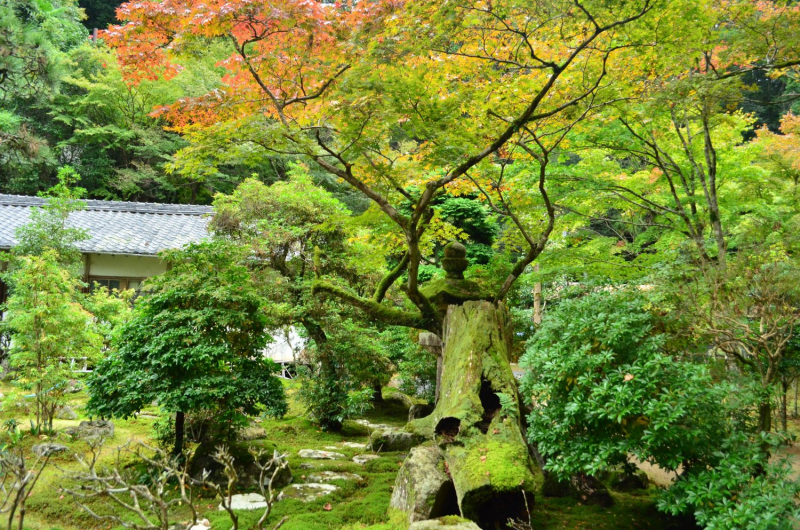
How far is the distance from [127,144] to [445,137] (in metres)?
15.8

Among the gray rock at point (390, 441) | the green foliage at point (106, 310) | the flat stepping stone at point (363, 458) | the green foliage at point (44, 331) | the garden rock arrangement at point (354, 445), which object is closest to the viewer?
the flat stepping stone at point (363, 458)

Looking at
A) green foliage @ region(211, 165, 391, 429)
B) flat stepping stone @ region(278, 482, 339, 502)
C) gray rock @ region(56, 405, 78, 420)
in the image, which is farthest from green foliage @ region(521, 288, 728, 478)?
gray rock @ region(56, 405, 78, 420)

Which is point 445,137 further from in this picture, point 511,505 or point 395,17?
point 511,505

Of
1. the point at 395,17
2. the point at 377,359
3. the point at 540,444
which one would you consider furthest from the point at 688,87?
the point at 377,359

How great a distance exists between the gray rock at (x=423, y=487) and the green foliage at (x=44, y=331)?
504 centimetres

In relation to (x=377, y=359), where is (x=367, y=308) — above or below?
above

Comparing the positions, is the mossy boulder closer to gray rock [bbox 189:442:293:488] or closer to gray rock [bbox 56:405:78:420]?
Answer: gray rock [bbox 189:442:293:488]

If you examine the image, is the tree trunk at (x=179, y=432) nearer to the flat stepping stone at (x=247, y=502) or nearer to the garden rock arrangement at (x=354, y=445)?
the flat stepping stone at (x=247, y=502)

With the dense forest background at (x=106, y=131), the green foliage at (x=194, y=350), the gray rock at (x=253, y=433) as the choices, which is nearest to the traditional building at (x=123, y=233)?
the dense forest background at (x=106, y=131)

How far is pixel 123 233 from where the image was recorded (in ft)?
42.5

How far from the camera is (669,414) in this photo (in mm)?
3525

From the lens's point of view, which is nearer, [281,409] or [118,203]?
[281,409]

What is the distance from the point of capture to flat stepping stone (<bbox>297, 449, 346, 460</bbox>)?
673cm

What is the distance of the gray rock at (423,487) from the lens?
4.22 meters
